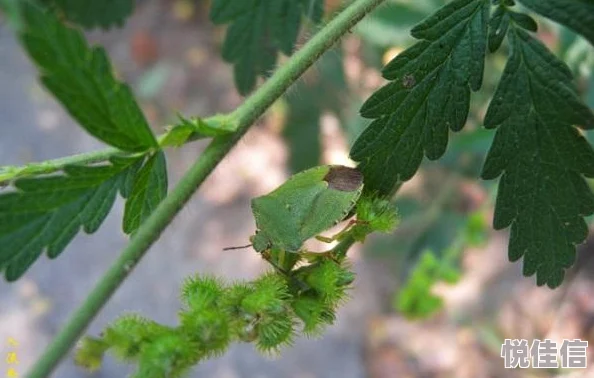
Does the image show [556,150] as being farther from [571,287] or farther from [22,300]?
[22,300]

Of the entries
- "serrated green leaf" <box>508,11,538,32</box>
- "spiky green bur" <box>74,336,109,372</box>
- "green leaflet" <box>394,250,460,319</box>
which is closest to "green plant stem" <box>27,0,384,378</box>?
"spiky green bur" <box>74,336,109,372</box>

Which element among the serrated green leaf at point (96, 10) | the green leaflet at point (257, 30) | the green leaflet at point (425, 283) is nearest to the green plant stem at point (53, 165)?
the green leaflet at point (257, 30)

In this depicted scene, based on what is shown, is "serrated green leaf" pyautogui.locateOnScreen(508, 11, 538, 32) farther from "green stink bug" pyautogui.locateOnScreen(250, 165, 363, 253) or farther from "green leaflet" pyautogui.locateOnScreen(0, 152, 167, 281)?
"green leaflet" pyautogui.locateOnScreen(0, 152, 167, 281)

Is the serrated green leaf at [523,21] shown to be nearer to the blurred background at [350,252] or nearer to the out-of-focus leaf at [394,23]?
the blurred background at [350,252]

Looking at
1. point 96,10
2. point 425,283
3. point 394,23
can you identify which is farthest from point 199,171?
point 425,283

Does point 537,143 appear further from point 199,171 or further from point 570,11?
point 199,171

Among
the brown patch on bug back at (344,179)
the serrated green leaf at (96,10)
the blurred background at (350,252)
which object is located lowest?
the blurred background at (350,252)

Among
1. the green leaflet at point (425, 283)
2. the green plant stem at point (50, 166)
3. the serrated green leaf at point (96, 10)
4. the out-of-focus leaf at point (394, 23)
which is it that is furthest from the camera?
the green leaflet at point (425, 283)

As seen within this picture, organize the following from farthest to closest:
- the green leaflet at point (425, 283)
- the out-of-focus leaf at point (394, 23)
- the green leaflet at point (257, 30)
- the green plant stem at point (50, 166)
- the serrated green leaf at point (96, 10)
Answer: the green leaflet at point (425, 283), the out-of-focus leaf at point (394, 23), the serrated green leaf at point (96, 10), the green leaflet at point (257, 30), the green plant stem at point (50, 166)
